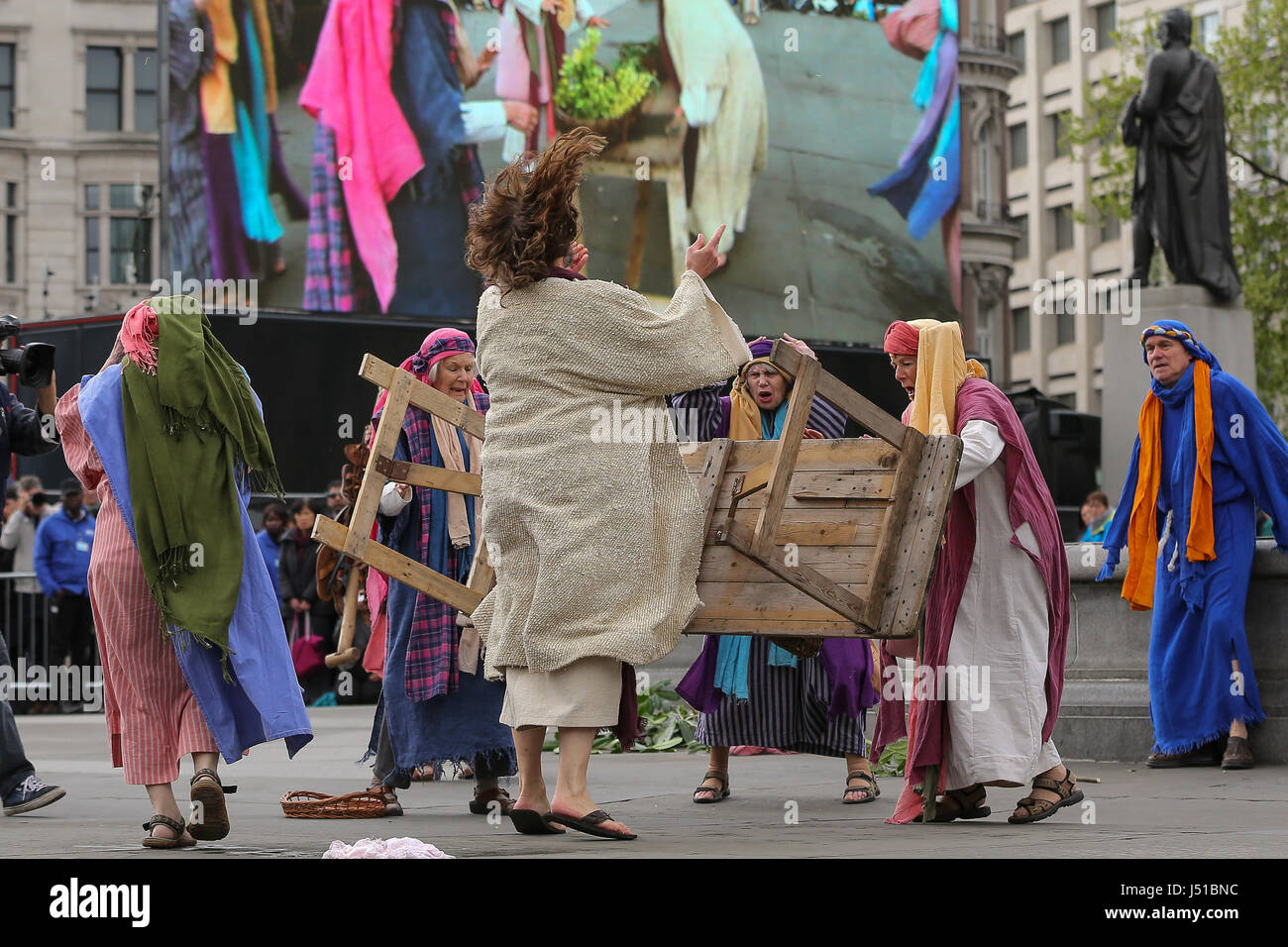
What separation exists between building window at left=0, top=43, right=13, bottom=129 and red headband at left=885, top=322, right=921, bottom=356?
49.9 m

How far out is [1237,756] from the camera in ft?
32.5

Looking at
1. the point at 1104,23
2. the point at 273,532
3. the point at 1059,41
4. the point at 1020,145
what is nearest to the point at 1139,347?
the point at 273,532

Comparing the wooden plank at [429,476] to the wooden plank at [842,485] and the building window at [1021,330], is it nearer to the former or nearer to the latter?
the wooden plank at [842,485]

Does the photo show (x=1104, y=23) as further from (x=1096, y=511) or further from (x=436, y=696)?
(x=436, y=696)

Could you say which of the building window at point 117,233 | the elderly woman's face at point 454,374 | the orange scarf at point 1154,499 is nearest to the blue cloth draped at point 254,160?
the orange scarf at point 1154,499

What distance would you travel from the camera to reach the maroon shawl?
7574 mm

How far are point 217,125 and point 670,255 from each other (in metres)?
7.01

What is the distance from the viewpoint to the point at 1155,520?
33.8 ft

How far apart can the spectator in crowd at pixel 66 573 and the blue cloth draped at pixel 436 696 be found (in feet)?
29.9

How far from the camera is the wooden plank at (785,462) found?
21.6 ft

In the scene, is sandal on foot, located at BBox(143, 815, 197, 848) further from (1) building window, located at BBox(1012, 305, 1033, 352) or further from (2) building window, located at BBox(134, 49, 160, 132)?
(1) building window, located at BBox(1012, 305, 1033, 352)

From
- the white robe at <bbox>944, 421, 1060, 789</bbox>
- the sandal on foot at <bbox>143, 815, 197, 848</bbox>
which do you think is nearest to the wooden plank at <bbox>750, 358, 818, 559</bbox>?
the white robe at <bbox>944, 421, 1060, 789</bbox>
